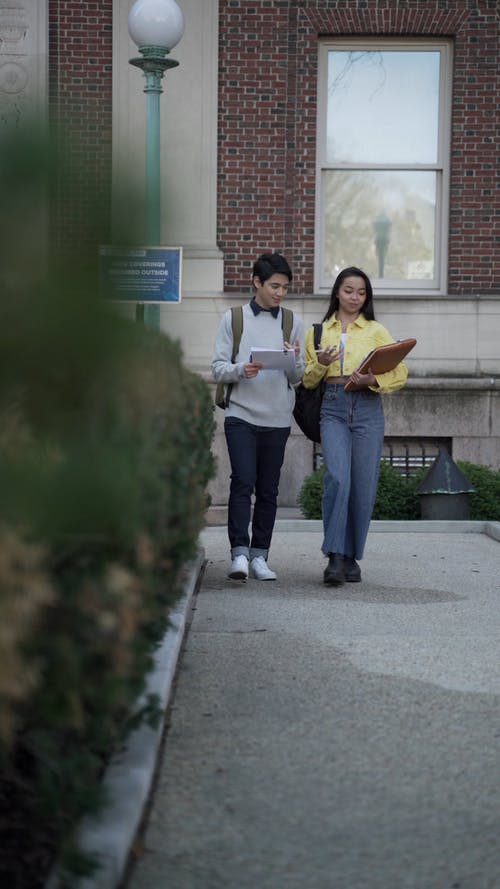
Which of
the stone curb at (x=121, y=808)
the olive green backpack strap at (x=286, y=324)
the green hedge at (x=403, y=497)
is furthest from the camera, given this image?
the green hedge at (x=403, y=497)

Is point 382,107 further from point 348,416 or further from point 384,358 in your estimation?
point 384,358

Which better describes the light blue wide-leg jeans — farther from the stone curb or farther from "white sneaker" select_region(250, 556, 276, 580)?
the stone curb

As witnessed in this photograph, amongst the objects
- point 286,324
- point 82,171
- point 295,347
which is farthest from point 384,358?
point 82,171

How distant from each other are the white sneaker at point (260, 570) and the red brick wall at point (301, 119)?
21.2 ft

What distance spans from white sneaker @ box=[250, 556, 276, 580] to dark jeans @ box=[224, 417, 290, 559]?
0.04 m

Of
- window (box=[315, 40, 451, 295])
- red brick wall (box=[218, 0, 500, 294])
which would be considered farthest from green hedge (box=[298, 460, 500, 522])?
window (box=[315, 40, 451, 295])

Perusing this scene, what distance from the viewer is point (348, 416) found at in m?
8.29

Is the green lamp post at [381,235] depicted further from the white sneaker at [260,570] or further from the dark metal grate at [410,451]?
the white sneaker at [260,570]

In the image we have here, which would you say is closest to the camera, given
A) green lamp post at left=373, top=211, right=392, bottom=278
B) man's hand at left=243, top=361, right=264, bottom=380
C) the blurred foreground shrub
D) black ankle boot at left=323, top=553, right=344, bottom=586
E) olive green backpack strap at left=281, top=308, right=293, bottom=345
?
the blurred foreground shrub

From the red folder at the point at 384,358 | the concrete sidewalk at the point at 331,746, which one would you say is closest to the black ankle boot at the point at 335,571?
the concrete sidewalk at the point at 331,746

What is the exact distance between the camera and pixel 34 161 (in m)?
1.85

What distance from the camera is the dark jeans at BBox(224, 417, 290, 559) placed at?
27.3ft

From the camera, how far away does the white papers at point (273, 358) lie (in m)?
8.10

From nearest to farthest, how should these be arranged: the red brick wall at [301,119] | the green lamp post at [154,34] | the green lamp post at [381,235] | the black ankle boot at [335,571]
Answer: the black ankle boot at [335,571]
the green lamp post at [154,34]
the red brick wall at [301,119]
the green lamp post at [381,235]
